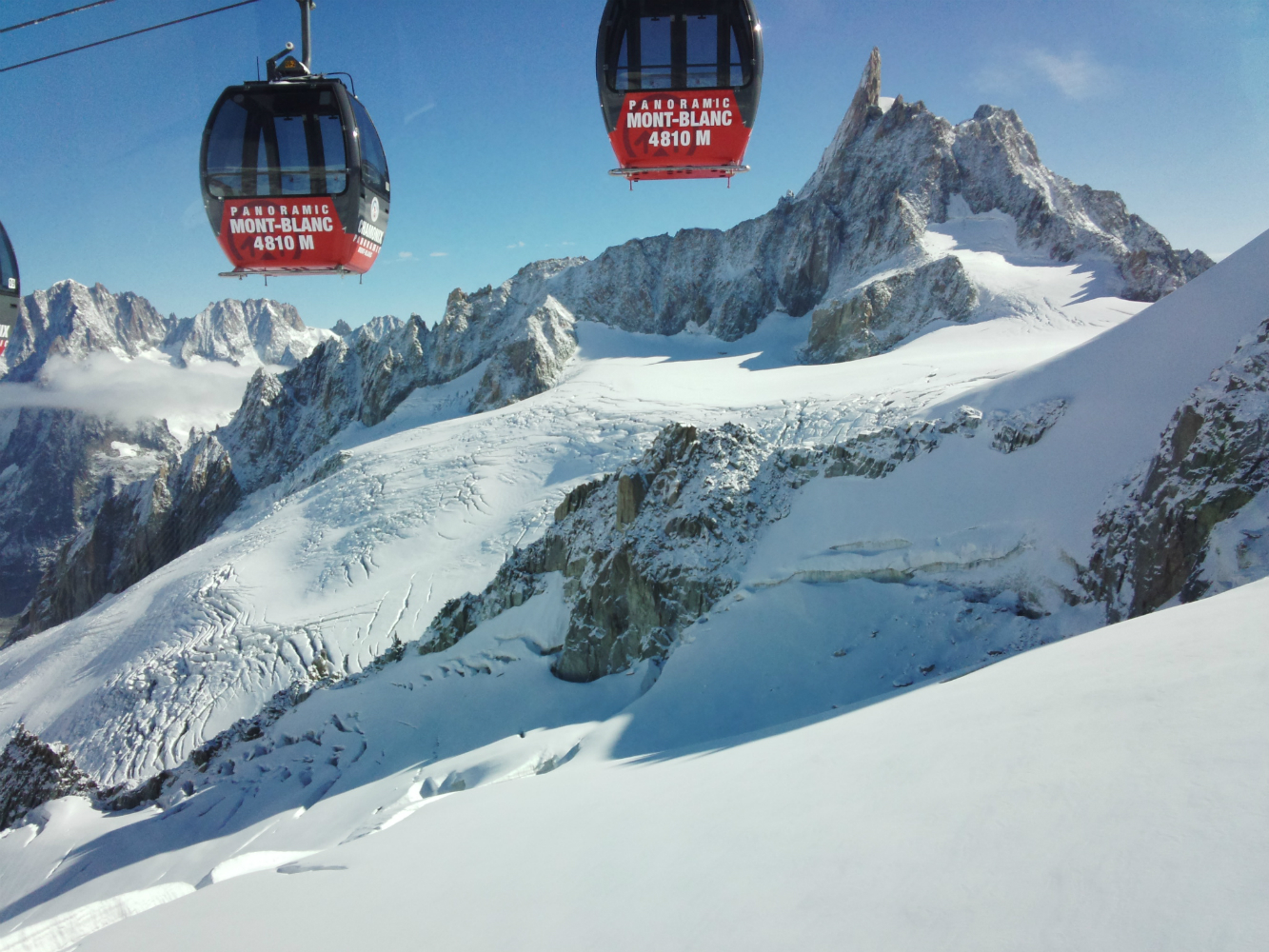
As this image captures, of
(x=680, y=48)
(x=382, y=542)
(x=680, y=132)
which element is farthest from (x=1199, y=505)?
(x=382, y=542)

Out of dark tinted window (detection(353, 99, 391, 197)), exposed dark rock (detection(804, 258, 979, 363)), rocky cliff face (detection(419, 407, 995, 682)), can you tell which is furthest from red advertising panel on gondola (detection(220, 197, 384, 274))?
exposed dark rock (detection(804, 258, 979, 363))

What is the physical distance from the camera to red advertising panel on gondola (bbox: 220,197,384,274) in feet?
26.2

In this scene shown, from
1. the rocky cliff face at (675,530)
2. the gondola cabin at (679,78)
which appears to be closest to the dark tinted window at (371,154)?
the gondola cabin at (679,78)

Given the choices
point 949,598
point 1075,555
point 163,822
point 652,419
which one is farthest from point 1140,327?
point 163,822

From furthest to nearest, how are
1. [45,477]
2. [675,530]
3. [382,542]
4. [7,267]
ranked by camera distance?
[45,477] → [382,542] → [675,530] → [7,267]

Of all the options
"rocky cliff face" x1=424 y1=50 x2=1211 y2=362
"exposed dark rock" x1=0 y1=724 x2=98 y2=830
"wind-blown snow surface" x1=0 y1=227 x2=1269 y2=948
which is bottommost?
"exposed dark rock" x1=0 y1=724 x2=98 y2=830

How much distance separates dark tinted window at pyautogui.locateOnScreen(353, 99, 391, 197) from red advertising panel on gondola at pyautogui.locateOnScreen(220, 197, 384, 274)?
1.15 feet

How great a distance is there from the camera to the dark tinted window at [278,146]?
754 cm

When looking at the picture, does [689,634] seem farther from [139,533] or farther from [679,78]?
[139,533]

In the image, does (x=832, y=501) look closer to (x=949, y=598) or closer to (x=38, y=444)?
(x=949, y=598)

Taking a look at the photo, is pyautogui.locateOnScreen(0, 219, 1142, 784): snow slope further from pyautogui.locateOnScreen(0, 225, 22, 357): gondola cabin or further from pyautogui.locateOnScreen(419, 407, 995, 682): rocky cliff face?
pyautogui.locateOnScreen(0, 225, 22, 357): gondola cabin

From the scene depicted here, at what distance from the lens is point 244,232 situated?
8062 millimetres

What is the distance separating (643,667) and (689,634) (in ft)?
6.65

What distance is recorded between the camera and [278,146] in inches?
304
